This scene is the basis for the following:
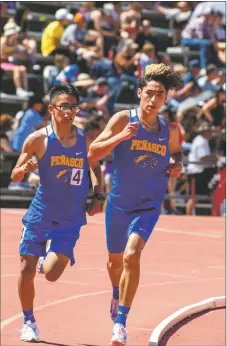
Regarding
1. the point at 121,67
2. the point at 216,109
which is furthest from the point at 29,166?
the point at 121,67

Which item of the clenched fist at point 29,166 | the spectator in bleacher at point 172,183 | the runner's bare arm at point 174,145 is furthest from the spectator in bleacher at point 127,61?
the clenched fist at point 29,166

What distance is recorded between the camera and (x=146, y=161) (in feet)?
33.0

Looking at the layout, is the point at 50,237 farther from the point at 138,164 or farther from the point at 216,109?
the point at 216,109

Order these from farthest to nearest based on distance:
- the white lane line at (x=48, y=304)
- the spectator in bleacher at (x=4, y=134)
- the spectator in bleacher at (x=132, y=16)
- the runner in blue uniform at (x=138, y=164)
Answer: the spectator in bleacher at (x=132, y=16) < the spectator in bleacher at (x=4, y=134) < the white lane line at (x=48, y=304) < the runner in blue uniform at (x=138, y=164)

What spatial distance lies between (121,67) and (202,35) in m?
3.37

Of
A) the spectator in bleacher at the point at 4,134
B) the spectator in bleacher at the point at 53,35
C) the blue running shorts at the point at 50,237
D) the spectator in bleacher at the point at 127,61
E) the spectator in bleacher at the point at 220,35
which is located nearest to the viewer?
the blue running shorts at the point at 50,237

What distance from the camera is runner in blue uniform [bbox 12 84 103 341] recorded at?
10.3 metres

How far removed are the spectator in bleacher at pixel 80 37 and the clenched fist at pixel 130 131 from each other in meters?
15.0

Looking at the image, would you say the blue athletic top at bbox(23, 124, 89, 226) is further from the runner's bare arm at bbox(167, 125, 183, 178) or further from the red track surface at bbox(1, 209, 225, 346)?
the red track surface at bbox(1, 209, 225, 346)

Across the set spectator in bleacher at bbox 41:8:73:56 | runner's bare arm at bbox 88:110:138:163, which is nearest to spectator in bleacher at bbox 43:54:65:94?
spectator in bleacher at bbox 41:8:73:56

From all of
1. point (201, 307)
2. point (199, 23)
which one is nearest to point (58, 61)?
point (199, 23)

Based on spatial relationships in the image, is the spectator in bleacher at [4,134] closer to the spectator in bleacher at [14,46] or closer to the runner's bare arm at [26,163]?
the spectator in bleacher at [14,46]

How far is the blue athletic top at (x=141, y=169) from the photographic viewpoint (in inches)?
394

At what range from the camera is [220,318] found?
486 inches
